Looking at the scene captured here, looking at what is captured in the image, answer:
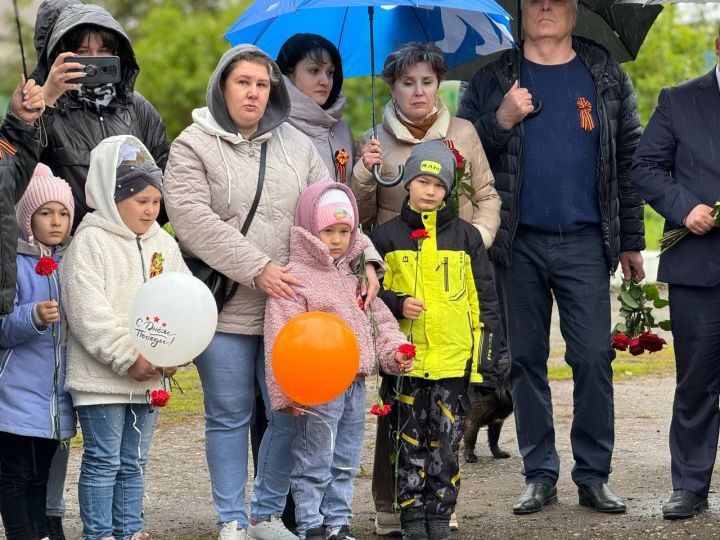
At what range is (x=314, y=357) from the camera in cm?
500

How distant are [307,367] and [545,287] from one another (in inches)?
68.1

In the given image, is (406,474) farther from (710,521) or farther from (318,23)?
(318,23)

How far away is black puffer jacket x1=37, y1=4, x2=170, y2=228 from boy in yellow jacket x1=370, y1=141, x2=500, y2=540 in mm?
1238

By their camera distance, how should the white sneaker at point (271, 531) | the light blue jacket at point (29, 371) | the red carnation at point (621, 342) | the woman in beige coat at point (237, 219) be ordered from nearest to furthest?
the light blue jacket at point (29, 371), the woman in beige coat at point (237, 219), the white sneaker at point (271, 531), the red carnation at point (621, 342)

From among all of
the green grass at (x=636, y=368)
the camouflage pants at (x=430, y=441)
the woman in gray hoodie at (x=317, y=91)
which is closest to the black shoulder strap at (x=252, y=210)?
the woman in gray hoodie at (x=317, y=91)

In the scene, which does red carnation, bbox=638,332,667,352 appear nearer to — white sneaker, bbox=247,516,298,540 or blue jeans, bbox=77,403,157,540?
white sneaker, bbox=247,516,298,540

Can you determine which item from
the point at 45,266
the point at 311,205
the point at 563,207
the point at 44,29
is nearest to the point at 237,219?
the point at 311,205

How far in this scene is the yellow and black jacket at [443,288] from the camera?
18.3 feet

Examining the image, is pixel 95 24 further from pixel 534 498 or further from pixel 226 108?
pixel 534 498

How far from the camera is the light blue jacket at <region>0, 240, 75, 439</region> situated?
4.98 m

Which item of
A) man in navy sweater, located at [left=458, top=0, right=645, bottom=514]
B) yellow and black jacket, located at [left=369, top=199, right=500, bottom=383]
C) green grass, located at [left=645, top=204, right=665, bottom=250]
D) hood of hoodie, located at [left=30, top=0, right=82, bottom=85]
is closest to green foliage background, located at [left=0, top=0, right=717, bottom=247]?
green grass, located at [left=645, top=204, right=665, bottom=250]

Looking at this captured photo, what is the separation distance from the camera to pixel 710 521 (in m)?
5.94

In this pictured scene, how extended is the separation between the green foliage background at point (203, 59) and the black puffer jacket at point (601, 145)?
7406mm

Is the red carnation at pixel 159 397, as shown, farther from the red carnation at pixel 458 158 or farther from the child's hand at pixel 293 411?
the red carnation at pixel 458 158
